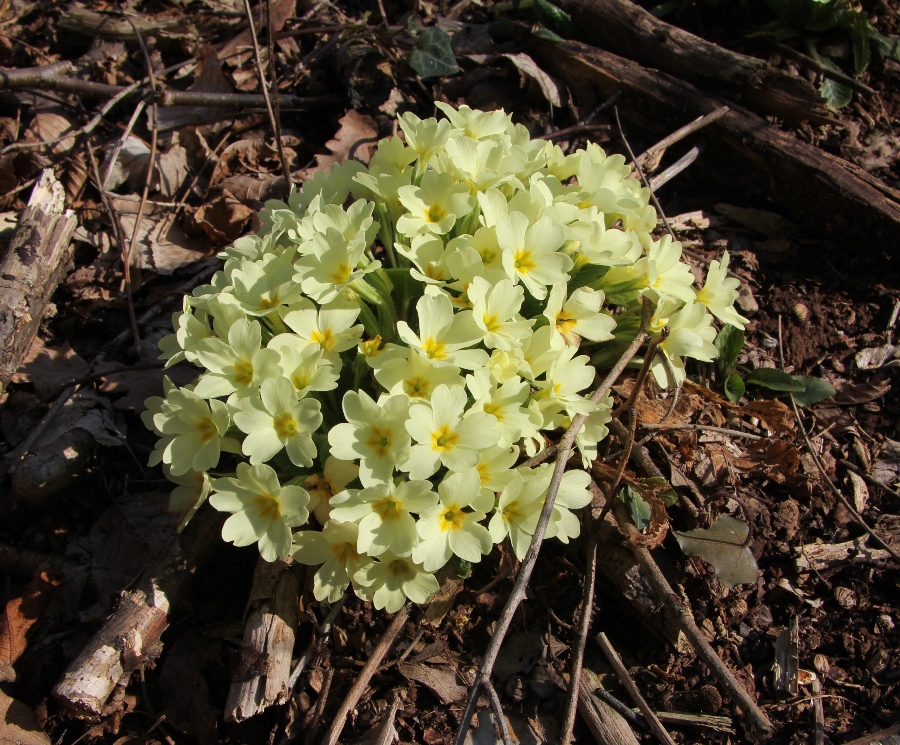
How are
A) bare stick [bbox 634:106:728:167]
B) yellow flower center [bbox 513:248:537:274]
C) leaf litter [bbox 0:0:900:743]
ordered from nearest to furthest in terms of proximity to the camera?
yellow flower center [bbox 513:248:537:274], leaf litter [bbox 0:0:900:743], bare stick [bbox 634:106:728:167]

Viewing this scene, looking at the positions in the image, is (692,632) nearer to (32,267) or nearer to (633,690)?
(633,690)

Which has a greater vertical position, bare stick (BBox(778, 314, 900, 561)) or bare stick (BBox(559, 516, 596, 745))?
bare stick (BBox(778, 314, 900, 561))

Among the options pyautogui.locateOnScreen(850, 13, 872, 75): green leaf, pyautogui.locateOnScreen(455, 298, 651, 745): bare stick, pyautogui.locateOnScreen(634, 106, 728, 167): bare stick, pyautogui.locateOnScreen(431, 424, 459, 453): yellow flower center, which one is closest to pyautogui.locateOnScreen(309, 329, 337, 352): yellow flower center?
pyautogui.locateOnScreen(431, 424, 459, 453): yellow flower center

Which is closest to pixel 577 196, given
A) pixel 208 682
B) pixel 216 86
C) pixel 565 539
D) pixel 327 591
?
pixel 565 539

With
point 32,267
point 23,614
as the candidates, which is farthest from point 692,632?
point 32,267

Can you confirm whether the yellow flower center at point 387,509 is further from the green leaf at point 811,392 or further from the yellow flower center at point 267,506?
the green leaf at point 811,392

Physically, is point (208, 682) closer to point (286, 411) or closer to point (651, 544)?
point (286, 411)

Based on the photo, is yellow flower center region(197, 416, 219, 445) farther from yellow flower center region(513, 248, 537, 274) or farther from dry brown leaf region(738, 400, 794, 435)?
dry brown leaf region(738, 400, 794, 435)
